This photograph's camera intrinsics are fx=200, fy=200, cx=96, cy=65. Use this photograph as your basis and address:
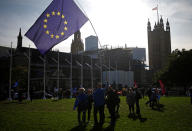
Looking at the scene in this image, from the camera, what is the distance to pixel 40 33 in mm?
12445

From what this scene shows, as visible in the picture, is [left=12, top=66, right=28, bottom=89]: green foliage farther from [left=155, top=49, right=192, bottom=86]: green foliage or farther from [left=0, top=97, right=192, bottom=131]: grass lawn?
[left=155, top=49, right=192, bottom=86]: green foliage

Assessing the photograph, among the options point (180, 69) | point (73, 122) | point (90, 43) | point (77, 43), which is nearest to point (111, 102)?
point (73, 122)

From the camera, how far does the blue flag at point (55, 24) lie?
1241 centimetres

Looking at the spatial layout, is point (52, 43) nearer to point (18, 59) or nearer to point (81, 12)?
point (81, 12)

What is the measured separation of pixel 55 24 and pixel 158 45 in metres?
115

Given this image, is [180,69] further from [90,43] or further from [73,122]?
[90,43]

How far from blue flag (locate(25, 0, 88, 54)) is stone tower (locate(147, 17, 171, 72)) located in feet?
358

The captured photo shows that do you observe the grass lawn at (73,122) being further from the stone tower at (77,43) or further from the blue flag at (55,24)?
the stone tower at (77,43)

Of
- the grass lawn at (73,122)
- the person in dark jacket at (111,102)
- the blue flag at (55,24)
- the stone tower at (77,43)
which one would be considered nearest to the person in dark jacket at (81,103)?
the grass lawn at (73,122)

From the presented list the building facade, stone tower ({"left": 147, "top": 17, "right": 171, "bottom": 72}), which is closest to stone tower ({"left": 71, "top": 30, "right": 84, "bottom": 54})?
the building facade

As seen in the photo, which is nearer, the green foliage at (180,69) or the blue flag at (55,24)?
the blue flag at (55,24)

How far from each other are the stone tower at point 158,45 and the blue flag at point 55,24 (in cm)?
10926

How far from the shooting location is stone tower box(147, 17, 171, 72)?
11719cm

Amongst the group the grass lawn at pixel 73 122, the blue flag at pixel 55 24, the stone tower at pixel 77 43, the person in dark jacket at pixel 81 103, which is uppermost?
the stone tower at pixel 77 43
